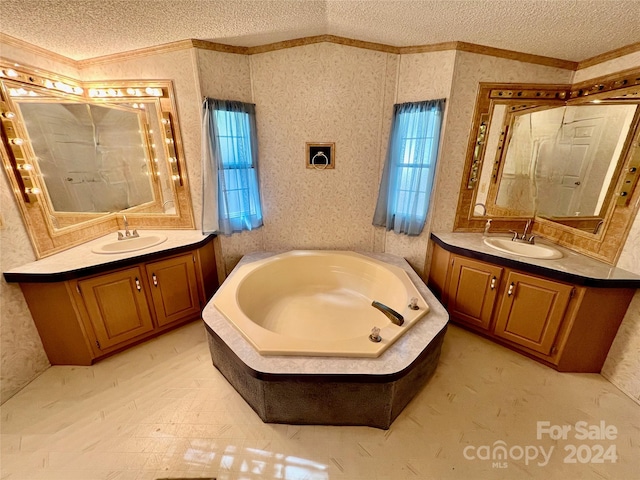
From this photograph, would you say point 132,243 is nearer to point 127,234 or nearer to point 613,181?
point 127,234

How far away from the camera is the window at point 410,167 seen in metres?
2.17

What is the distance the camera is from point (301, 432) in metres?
1.49

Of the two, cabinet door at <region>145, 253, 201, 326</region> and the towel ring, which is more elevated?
the towel ring

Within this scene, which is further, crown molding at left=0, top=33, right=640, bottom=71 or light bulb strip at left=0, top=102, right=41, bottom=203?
crown molding at left=0, top=33, right=640, bottom=71

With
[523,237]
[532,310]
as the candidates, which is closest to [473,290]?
[532,310]

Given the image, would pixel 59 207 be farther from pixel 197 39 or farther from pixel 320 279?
pixel 320 279

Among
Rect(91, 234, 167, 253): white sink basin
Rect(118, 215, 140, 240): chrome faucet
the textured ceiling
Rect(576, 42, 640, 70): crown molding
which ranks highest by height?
the textured ceiling

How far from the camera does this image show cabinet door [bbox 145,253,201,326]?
2.12 meters

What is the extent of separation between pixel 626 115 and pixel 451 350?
6.86 feet

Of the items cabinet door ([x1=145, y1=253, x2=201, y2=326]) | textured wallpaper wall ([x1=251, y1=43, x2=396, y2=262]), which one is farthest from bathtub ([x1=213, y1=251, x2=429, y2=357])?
cabinet door ([x1=145, y1=253, x2=201, y2=326])

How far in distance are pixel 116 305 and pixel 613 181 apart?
149 inches

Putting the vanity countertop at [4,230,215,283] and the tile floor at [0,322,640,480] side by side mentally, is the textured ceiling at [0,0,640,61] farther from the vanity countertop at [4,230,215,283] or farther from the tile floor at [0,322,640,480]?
the tile floor at [0,322,640,480]

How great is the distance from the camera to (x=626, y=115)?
1.77 metres

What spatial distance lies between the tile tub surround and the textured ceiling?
195 centimetres
